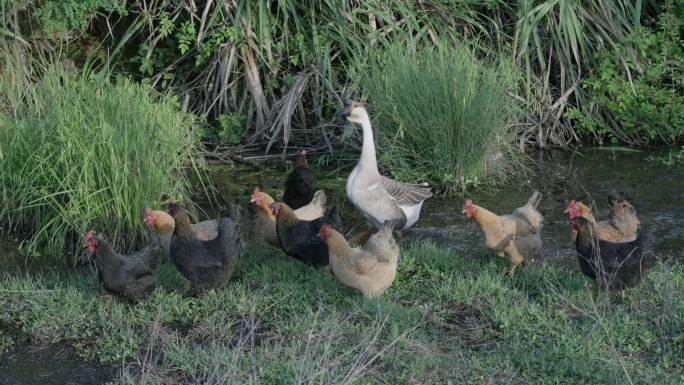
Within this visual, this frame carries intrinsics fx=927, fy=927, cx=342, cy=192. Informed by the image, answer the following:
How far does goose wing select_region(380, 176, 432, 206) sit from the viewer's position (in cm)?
768

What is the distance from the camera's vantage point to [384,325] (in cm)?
562

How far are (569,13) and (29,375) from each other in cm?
707

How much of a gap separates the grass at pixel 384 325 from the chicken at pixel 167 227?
335 mm

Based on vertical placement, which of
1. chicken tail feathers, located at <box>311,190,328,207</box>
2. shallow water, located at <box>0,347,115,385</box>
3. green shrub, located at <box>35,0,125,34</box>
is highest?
green shrub, located at <box>35,0,125,34</box>

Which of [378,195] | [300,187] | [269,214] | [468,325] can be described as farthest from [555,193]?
[468,325]

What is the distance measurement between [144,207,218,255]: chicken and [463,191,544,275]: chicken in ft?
6.35

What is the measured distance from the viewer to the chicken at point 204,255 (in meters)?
6.27

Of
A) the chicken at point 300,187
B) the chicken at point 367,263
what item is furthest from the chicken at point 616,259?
the chicken at point 300,187

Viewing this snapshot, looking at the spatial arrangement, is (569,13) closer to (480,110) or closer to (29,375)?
(480,110)

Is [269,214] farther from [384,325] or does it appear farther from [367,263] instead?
[384,325]

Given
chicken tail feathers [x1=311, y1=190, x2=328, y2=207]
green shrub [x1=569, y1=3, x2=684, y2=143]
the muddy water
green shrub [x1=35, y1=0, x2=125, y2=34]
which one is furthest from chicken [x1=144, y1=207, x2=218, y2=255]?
green shrub [x1=569, y1=3, x2=684, y2=143]

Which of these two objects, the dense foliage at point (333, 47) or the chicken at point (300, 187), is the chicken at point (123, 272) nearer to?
the chicken at point (300, 187)

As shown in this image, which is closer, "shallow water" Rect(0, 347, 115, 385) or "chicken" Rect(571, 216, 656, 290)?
"shallow water" Rect(0, 347, 115, 385)

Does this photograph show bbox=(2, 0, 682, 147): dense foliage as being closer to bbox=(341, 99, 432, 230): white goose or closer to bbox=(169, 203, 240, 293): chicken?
bbox=(341, 99, 432, 230): white goose
